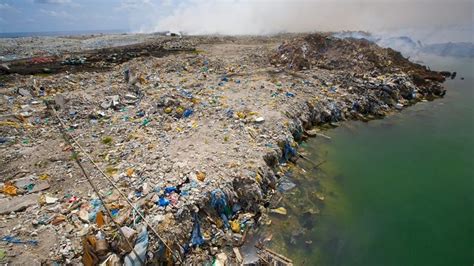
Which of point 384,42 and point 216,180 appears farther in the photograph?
point 384,42

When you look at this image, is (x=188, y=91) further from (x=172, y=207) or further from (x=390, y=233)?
(x=390, y=233)

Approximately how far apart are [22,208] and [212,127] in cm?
418

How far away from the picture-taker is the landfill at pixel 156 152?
391cm

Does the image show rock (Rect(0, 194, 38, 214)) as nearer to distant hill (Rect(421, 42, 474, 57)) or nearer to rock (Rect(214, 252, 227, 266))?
rock (Rect(214, 252, 227, 266))

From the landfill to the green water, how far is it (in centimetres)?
67

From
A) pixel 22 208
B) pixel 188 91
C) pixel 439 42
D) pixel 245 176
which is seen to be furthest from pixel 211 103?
pixel 439 42

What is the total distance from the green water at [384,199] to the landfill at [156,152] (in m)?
0.67

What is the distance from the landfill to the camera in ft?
12.8

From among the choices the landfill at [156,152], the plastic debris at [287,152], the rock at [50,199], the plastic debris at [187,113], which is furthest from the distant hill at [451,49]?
the rock at [50,199]

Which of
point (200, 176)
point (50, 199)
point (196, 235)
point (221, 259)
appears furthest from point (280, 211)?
point (50, 199)

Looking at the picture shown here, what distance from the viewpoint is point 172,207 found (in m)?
4.30

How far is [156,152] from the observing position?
579 centimetres

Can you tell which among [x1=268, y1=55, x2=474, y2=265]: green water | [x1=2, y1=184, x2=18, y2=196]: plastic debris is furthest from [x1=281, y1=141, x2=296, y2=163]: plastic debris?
[x1=2, y1=184, x2=18, y2=196]: plastic debris

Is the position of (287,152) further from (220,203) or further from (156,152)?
(156,152)
